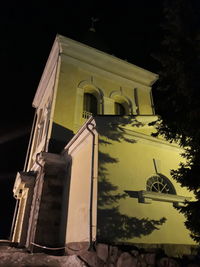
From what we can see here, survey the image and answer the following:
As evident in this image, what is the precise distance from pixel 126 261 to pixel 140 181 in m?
2.90

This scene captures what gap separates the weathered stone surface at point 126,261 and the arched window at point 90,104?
302 inches

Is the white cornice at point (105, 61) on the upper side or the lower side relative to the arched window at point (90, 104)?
upper

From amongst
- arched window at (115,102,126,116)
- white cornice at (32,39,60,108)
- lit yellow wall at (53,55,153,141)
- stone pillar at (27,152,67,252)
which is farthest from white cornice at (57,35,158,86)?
stone pillar at (27,152,67,252)

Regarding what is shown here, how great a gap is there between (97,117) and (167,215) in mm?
3824

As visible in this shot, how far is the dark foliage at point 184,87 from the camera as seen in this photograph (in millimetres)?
5059

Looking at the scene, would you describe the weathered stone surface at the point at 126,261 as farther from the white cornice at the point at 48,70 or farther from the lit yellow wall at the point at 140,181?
the white cornice at the point at 48,70

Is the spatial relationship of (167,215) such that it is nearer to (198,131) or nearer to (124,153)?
(124,153)

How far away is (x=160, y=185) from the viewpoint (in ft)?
24.7

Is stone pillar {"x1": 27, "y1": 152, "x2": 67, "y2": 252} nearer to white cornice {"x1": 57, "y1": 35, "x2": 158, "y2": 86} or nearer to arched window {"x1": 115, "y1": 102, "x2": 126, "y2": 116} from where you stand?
arched window {"x1": 115, "y1": 102, "x2": 126, "y2": 116}

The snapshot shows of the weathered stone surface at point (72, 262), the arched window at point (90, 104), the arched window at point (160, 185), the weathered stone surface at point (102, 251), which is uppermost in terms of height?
the arched window at point (90, 104)

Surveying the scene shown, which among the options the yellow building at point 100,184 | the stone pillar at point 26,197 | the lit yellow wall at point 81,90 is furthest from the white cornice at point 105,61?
the stone pillar at point 26,197

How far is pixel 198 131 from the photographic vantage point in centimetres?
496

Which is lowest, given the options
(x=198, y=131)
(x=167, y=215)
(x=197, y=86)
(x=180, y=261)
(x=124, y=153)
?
(x=180, y=261)

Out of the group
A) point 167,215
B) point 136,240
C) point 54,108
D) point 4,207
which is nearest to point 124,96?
point 54,108
